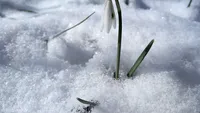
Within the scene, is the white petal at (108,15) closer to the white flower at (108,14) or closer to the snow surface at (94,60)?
the white flower at (108,14)

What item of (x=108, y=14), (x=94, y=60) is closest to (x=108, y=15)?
(x=108, y=14)

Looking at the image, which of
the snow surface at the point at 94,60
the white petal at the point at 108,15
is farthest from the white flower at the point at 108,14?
the snow surface at the point at 94,60

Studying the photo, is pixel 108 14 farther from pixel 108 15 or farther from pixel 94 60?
pixel 94 60

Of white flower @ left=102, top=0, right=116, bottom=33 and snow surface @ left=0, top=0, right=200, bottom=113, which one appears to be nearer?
white flower @ left=102, top=0, right=116, bottom=33

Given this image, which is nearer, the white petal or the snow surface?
the white petal

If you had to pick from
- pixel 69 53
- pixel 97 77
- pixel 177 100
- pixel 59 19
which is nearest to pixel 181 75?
pixel 177 100

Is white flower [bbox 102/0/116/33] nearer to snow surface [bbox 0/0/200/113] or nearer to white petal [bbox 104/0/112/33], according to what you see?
white petal [bbox 104/0/112/33]

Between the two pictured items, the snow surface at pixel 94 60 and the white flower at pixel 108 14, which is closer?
the white flower at pixel 108 14

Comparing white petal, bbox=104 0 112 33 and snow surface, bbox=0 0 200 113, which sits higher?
white petal, bbox=104 0 112 33

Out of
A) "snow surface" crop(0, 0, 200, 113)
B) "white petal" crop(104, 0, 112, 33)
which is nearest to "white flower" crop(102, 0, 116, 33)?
"white petal" crop(104, 0, 112, 33)
